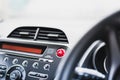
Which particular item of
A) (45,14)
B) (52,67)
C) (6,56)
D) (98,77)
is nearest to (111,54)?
(98,77)

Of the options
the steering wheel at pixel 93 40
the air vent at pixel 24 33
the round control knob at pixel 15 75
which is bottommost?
the round control knob at pixel 15 75

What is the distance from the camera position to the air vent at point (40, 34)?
1.03 metres

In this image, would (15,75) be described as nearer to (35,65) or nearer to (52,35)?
(35,65)

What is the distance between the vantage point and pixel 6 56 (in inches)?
44.7

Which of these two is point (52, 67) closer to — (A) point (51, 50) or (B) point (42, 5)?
(A) point (51, 50)

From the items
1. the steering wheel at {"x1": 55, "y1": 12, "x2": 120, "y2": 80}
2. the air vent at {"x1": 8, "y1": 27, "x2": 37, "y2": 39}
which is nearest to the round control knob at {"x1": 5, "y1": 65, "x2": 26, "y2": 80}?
the air vent at {"x1": 8, "y1": 27, "x2": 37, "y2": 39}

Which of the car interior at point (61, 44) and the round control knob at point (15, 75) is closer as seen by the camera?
the car interior at point (61, 44)

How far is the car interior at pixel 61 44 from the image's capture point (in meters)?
0.59

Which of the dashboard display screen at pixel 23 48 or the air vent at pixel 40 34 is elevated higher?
the air vent at pixel 40 34

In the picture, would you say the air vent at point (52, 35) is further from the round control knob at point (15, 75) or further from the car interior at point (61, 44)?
the round control knob at point (15, 75)

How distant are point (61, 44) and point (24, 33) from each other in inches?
7.1

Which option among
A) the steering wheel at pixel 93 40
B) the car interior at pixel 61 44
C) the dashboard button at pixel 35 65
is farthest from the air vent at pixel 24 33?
the steering wheel at pixel 93 40

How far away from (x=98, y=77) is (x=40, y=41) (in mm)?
467

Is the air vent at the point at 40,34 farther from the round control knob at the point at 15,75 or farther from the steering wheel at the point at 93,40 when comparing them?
the steering wheel at the point at 93,40
